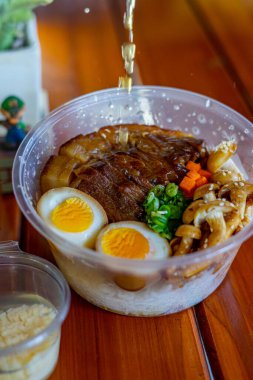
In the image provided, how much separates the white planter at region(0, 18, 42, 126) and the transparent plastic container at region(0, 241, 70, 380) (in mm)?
622

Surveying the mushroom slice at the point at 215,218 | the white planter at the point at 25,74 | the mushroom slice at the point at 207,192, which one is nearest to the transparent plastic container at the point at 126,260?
the mushroom slice at the point at 215,218

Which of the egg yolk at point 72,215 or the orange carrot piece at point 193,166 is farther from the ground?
the orange carrot piece at point 193,166

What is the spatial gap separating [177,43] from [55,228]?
130cm

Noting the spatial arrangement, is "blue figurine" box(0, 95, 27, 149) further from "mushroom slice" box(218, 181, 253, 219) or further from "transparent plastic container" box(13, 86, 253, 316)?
"mushroom slice" box(218, 181, 253, 219)

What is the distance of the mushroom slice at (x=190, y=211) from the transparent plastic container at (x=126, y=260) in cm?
12

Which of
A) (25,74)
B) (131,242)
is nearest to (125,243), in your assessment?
(131,242)

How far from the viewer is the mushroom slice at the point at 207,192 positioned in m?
1.10

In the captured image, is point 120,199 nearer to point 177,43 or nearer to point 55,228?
point 55,228

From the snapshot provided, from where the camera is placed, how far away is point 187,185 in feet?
3.90

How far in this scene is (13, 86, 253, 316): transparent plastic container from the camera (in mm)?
936

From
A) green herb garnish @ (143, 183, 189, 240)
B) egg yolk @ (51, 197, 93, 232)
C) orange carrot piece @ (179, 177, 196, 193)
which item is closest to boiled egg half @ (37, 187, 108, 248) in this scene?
egg yolk @ (51, 197, 93, 232)

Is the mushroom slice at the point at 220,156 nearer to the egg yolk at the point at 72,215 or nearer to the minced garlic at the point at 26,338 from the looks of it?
the egg yolk at the point at 72,215

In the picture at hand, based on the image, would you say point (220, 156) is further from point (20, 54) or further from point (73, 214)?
point (20, 54)

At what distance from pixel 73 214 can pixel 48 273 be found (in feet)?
0.49
